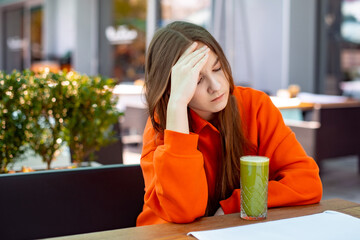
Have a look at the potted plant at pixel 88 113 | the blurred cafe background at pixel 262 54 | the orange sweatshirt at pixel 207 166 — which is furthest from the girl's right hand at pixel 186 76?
the potted plant at pixel 88 113

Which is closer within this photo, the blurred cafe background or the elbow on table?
the elbow on table

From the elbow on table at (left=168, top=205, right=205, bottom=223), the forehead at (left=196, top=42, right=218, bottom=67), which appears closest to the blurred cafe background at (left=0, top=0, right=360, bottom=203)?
the forehead at (left=196, top=42, right=218, bottom=67)

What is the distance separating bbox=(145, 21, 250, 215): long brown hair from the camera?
4.08ft

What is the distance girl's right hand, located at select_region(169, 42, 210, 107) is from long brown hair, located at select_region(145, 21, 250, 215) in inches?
1.7

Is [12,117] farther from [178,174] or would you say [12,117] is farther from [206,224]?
[206,224]

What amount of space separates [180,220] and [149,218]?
0.88 ft

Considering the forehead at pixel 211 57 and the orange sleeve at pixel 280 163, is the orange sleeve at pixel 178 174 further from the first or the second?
the forehead at pixel 211 57

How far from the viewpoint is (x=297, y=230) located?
0.92 metres

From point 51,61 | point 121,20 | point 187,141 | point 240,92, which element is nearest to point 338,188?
point 240,92

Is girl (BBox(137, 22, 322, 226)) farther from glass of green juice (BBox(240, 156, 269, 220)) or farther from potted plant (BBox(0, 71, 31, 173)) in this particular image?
potted plant (BBox(0, 71, 31, 173))

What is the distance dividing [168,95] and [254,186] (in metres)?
0.43

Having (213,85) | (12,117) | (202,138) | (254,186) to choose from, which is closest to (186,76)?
(213,85)

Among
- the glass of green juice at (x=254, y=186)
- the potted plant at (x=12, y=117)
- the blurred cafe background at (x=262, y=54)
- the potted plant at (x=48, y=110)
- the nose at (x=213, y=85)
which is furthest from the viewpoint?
the blurred cafe background at (x=262, y=54)

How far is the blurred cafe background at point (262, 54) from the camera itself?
13.9ft
